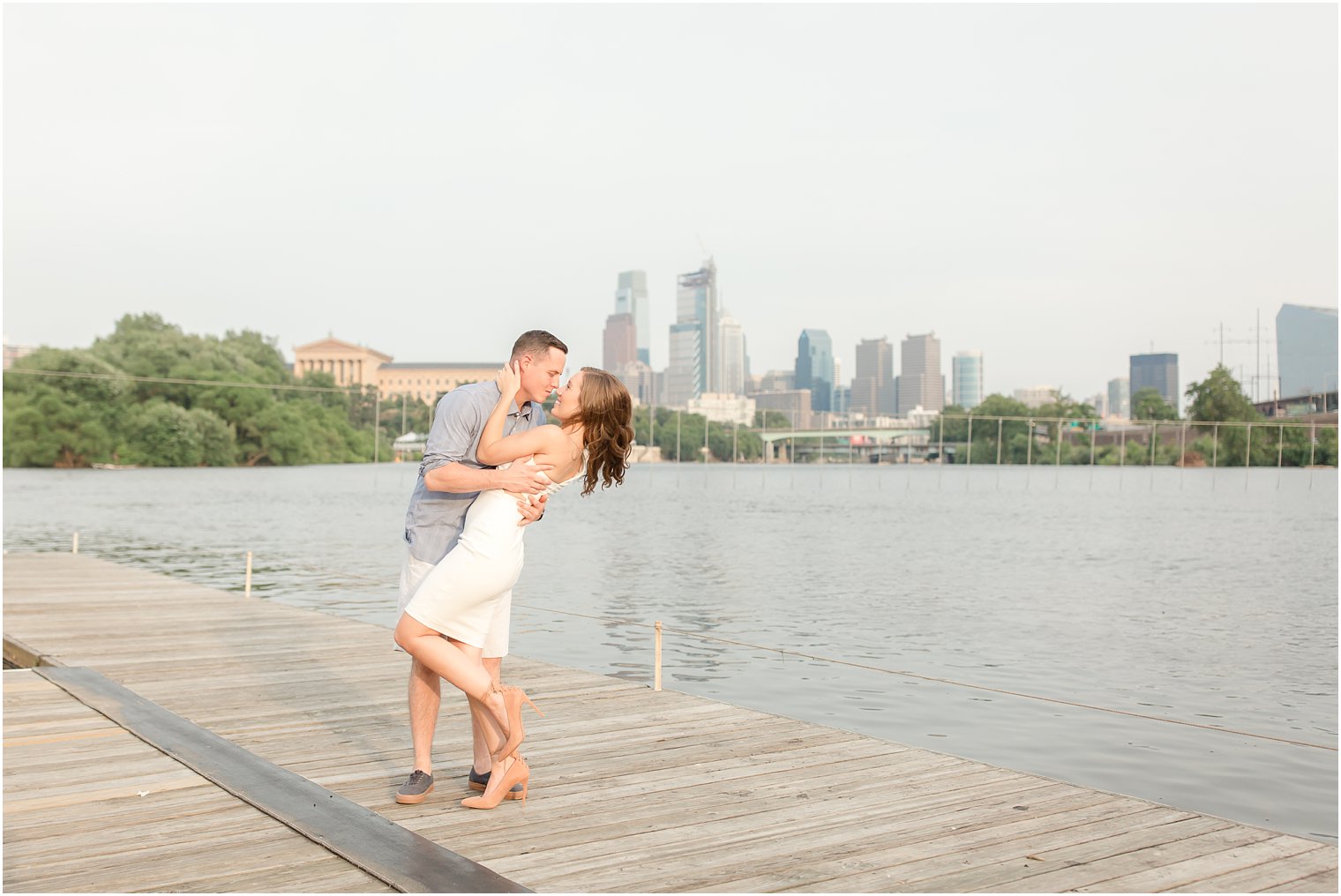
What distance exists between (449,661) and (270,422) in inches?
4036

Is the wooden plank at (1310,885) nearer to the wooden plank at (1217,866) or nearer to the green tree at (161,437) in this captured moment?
the wooden plank at (1217,866)

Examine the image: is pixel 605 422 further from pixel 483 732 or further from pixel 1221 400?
pixel 1221 400

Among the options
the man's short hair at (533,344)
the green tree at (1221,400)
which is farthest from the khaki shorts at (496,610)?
the green tree at (1221,400)

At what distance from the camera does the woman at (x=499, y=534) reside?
4543 mm

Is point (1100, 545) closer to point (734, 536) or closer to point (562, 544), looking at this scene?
point (734, 536)

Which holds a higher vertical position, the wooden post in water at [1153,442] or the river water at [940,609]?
the wooden post in water at [1153,442]

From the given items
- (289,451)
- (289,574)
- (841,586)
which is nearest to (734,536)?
(841,586)

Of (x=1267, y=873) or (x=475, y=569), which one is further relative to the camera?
(x=475, y=569)

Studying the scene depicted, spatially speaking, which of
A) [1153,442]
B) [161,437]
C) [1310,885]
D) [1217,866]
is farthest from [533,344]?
[1153,442]

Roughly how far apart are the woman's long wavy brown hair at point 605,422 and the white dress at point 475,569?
0.50 feet

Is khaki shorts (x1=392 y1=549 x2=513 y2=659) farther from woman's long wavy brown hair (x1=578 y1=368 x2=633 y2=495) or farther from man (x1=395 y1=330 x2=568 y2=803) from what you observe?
woman's long wavy brown hair (x1=578 y1=368 x2=633 y2=495)

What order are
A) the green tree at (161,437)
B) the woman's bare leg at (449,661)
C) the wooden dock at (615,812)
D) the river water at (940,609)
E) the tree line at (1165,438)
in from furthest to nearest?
1. the tree line at (1165,438)
2. the green tree at (161,437)
3. the river water at (940,609)
4. the woman's bare leg at (449,661)
5. the wooden dock at (615,812)

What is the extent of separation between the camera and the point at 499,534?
14.9 feet

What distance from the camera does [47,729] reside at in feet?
20.8
